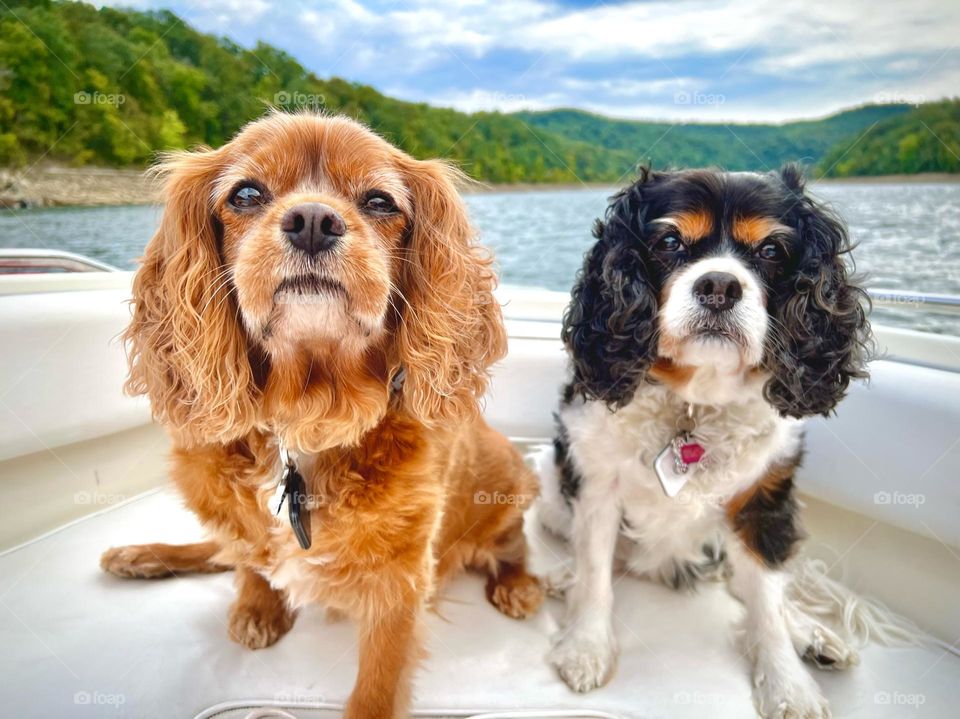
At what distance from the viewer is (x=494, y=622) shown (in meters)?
1.63

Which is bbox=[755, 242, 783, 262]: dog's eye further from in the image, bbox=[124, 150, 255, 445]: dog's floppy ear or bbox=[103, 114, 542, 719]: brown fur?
bbox=[124, 150, 255, 445]: dog's floppy ear

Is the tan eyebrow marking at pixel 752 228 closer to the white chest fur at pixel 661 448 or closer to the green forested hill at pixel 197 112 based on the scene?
the white chest fur at pixel 661 448

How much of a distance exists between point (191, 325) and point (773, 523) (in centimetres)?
141

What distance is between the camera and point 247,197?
1.18 m

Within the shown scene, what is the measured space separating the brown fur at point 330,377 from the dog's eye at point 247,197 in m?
0.02

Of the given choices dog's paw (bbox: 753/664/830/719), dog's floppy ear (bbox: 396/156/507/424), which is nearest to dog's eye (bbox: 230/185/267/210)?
dog's floppy ear (bbox: 396/156/507/424)

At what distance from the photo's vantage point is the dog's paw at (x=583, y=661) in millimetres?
1411

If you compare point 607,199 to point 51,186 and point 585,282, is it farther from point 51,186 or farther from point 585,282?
point 51,186

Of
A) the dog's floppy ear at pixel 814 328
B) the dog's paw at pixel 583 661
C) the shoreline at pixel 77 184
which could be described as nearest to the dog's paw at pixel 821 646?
the dog's paw at pixel 583 661

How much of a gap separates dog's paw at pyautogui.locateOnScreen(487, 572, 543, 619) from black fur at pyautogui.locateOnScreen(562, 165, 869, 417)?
61 cm

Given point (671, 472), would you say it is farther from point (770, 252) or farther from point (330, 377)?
point (330, 377)

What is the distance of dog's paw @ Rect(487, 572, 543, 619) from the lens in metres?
1.65

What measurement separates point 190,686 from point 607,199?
155 cm

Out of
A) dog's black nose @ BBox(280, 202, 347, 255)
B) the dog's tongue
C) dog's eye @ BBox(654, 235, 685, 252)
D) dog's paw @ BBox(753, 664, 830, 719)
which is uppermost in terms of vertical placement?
dog's black nose @ BBox(280, 202, 347, 255)
